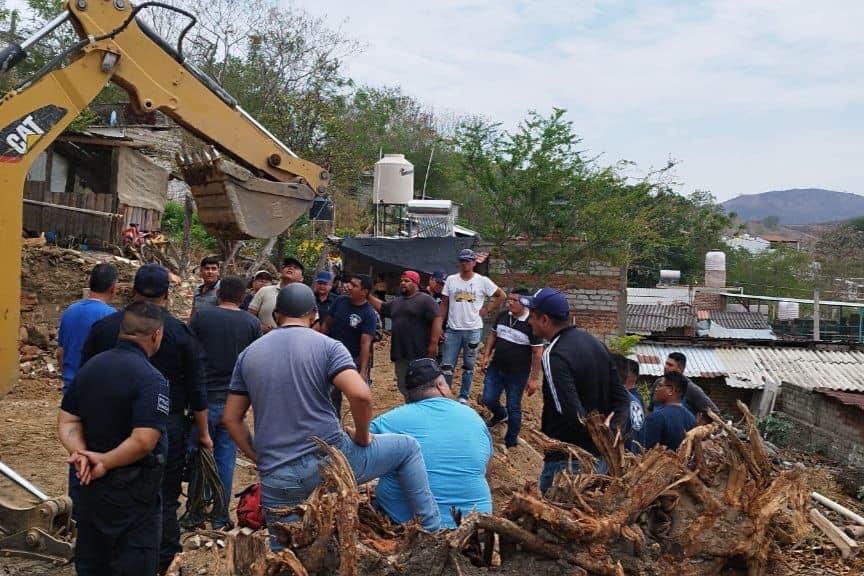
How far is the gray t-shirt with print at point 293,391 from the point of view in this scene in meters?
3.64

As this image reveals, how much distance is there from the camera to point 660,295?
29.6 meters

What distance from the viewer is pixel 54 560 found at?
15.5 feet

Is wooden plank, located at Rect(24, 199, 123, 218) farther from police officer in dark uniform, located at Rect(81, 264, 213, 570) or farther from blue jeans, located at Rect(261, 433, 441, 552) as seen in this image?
blue jeans, located at Rect(261, 433, 441, 552)

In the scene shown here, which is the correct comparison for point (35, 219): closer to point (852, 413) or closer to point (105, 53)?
point (105, 53)

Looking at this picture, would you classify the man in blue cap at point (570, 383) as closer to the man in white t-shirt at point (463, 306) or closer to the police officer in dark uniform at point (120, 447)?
the police officer in dark uniform at point (120, 447)

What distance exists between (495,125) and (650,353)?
17.6 feet

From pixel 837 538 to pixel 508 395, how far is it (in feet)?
10.1

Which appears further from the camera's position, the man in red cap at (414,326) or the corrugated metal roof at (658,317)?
the corrugated metal roof at (658,317)

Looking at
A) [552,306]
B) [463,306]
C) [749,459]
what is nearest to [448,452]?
[552,306]

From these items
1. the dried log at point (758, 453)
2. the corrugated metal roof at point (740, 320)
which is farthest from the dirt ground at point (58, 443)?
the corrugated metal roof at point (740, 320)

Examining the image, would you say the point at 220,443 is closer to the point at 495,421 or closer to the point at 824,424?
the point at 495,421

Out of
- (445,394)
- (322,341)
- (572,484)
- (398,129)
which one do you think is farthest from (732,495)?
(398,129)

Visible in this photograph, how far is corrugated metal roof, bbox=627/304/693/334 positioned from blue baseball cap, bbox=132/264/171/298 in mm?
19138

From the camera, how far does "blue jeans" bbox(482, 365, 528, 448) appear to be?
25.5 ft
